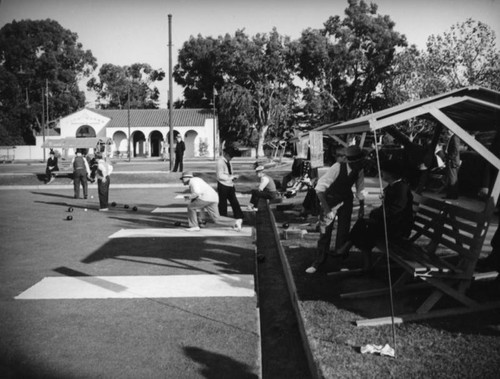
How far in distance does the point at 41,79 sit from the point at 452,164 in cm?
6440

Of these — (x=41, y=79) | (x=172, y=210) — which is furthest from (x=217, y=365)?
(x=41, y=79)

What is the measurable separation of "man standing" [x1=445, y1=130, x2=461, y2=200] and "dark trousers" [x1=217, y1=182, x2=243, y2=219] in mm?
5928

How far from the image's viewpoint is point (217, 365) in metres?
3.98

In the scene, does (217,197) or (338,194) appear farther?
(217,197)

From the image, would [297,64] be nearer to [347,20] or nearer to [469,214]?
[347,20]

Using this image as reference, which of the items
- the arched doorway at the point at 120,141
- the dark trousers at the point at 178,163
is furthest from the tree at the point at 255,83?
the dark trousers at the point at 178,163

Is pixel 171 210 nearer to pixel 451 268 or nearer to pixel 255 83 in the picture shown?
pixel 451 268

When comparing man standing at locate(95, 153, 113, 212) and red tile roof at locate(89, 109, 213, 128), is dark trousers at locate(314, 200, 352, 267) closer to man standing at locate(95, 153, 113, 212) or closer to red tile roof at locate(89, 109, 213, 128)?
man standing at locate(95, 153, 113, 212)

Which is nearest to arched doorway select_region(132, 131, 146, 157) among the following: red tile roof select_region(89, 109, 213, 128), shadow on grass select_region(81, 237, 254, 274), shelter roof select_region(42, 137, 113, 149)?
red tile roof select_region(89, 109, 213, 128)

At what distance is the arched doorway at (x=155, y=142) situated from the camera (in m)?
62.4

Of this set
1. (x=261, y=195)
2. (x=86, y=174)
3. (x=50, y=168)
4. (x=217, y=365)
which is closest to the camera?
(x=217, y=365)

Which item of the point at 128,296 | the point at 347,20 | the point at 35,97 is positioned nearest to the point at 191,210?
the point at 128,296

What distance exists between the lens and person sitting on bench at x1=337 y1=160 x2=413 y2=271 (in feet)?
17.6

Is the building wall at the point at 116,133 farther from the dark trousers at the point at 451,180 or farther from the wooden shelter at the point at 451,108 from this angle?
the wooden shelter at the point at 451,108
